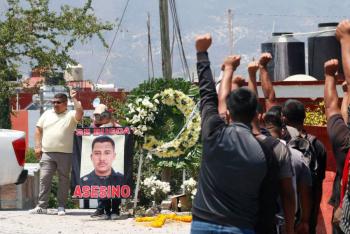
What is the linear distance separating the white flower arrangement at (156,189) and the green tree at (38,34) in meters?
23.7

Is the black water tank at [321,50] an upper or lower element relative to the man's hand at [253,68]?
upper

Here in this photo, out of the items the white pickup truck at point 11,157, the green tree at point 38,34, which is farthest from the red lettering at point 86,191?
the green tree at point 38,34

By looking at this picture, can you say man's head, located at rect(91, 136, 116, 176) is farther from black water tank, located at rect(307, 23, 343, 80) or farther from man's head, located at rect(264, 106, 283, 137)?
black water tank, located at rect(307, 23, 343, 80)

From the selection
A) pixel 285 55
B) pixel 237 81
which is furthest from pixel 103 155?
pixel 285 55

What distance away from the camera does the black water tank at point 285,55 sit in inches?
1485

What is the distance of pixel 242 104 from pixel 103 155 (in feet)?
33.2

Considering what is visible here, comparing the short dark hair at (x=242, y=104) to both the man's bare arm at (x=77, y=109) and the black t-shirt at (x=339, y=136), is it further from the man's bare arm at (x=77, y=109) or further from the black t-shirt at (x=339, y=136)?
the man's bare arm at (x=77, y=109)

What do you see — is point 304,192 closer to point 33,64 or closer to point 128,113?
point 128,113

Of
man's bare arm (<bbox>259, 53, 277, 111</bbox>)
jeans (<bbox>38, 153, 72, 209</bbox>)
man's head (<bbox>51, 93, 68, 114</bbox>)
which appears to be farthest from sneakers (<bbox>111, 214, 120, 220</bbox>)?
man's bare arm (<bbox>259, 53, 277, 111</bbox>)

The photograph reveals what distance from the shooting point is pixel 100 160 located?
56.9ft

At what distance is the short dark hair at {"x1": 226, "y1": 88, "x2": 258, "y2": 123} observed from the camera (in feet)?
24.2

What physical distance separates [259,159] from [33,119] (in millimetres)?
67017

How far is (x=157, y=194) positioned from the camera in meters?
17.8

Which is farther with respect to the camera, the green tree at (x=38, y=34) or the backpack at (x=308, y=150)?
the green tree at (x=38, y=34)
